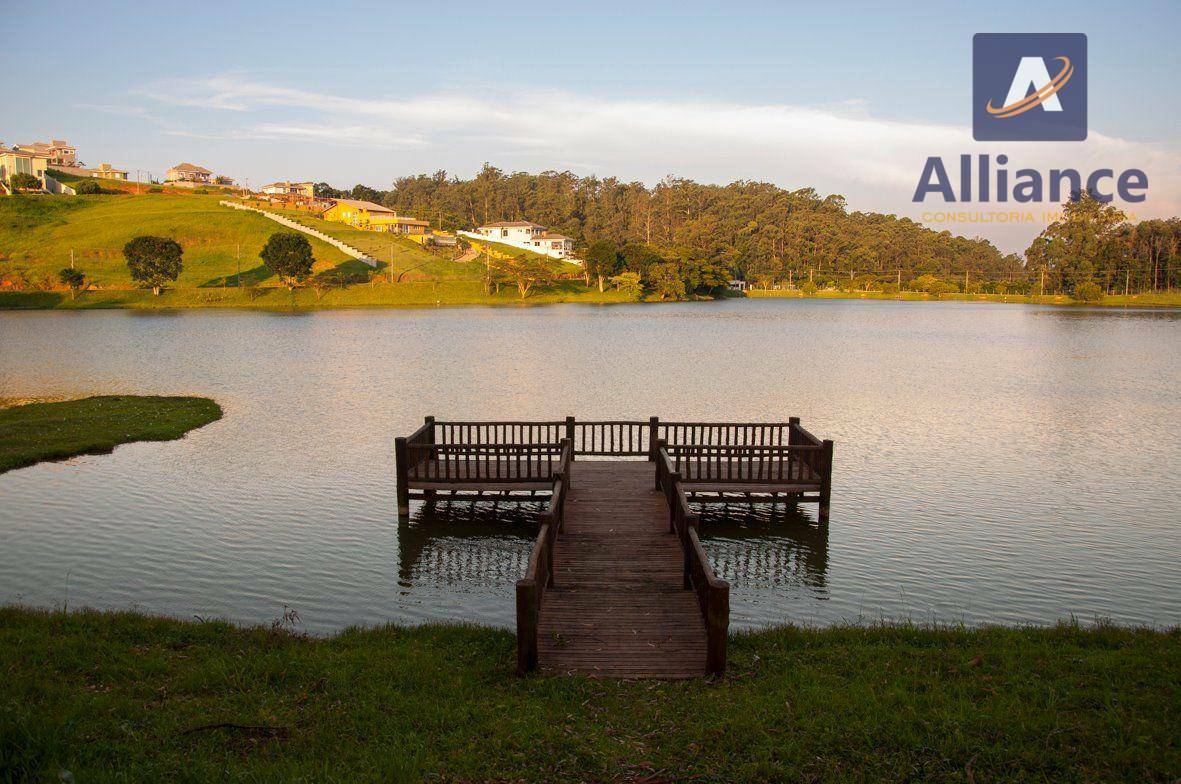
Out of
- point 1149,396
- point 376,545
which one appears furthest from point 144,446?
point 1149,396

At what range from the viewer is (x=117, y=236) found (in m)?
131

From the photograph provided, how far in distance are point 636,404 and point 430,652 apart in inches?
926

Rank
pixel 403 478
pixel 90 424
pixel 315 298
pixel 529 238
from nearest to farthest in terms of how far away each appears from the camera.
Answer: pixel 403 478 → pixel 90 424 → pixel 315 298 → pixel 529 238

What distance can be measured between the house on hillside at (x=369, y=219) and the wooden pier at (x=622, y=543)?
161332 millimetres

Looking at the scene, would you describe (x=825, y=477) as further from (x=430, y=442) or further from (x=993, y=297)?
(x=993, y=297)

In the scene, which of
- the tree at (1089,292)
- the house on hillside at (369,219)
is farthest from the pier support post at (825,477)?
the tree at (1089,292)

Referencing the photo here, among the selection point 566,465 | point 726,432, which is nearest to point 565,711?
point 566,465

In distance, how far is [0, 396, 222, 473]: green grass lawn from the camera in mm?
23016

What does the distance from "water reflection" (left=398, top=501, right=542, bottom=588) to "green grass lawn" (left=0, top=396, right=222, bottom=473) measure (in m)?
12.4

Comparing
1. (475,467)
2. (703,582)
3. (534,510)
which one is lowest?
(534,510)

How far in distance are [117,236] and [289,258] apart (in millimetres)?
40376

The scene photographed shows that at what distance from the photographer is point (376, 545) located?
16.2 metres

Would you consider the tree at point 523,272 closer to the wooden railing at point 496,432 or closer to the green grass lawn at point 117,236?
the green grass lawn at point 117,236

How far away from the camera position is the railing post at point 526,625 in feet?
30.7
